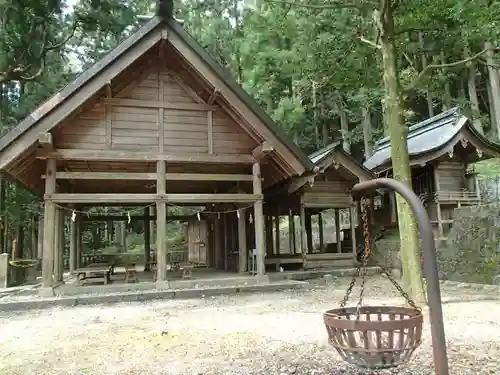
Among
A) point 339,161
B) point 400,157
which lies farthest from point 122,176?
point 339,161

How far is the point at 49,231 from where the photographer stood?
930 centimetres

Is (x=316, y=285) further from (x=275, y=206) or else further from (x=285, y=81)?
(x=285, y=81)

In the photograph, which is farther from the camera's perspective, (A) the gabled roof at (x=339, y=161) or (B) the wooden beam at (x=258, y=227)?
(A) the gabled roof at (x=339, y=161)

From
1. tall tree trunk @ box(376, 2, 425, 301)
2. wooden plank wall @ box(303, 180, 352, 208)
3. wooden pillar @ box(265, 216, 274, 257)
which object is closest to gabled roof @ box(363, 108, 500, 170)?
wooden plank wall @ box(303, 180, 352, 208)

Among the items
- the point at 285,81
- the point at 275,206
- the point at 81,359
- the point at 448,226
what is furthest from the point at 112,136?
the point at 285,81

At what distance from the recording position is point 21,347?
5.37 m

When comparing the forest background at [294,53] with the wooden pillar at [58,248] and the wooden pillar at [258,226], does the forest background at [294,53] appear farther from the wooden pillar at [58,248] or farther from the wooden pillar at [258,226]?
the wooden pillar at [58,248]

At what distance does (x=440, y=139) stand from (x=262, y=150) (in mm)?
8803

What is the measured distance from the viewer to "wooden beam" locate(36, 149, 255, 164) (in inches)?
380

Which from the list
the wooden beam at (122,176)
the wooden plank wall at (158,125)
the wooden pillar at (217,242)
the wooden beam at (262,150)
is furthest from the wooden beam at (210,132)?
the wooden pillar at (217,242)

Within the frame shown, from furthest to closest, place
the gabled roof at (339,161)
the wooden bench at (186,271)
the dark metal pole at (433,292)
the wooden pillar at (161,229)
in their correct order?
the gabled roof at (339,161) → the wooden bench at (186,271) → the wooden pillar at (161,229) → the dark metal pole at (433,292)

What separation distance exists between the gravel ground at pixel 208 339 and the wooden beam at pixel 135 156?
11.2 feet

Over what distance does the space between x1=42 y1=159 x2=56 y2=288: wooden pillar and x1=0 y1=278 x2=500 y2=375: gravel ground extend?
Result: 1.29 meters

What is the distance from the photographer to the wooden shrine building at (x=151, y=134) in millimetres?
9352
